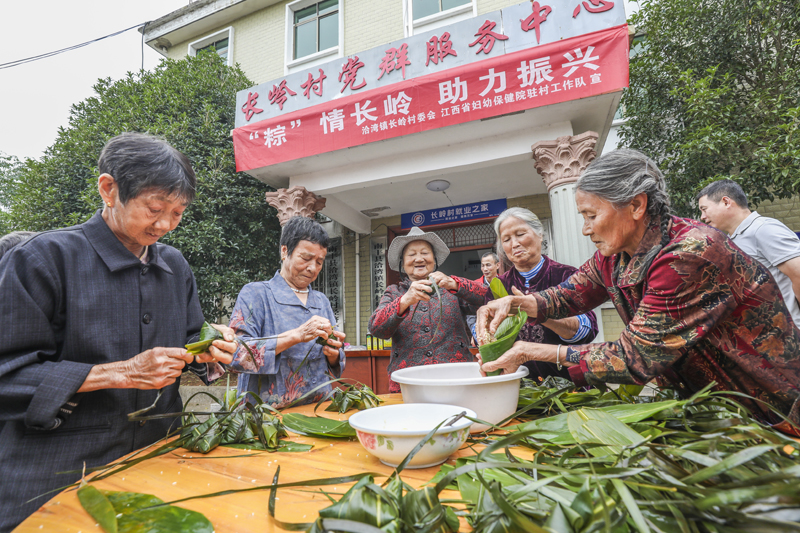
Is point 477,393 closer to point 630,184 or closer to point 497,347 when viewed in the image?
point 497,347

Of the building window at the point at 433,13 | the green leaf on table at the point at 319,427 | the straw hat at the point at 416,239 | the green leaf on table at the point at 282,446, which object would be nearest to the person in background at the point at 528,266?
the straw hat at the point at 416,239

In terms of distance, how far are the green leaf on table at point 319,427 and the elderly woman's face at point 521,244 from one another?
1.72 m

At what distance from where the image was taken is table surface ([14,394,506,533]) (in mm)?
757

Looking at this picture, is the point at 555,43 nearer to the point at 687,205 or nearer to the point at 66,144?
the point at 687,205

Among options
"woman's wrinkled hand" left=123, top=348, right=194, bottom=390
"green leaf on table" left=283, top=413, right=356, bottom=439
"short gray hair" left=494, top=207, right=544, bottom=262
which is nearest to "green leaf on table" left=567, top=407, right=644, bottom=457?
"green leaf on table" left=283, top=413, right=356, bottom=439

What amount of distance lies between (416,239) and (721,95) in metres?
4.98

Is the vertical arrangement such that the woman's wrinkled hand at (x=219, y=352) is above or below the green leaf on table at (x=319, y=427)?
above

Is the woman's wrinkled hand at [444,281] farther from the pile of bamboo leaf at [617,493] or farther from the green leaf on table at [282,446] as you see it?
the pile of bamboo leaf at [617,493]

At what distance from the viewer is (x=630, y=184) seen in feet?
4.58

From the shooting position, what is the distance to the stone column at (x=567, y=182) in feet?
14.6

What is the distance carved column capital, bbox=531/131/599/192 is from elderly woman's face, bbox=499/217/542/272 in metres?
2.43

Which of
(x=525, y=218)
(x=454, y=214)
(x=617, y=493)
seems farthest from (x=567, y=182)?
(x=617, y=493)

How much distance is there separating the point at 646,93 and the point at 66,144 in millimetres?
10334

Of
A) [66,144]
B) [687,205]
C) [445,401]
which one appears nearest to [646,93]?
[687,205]
